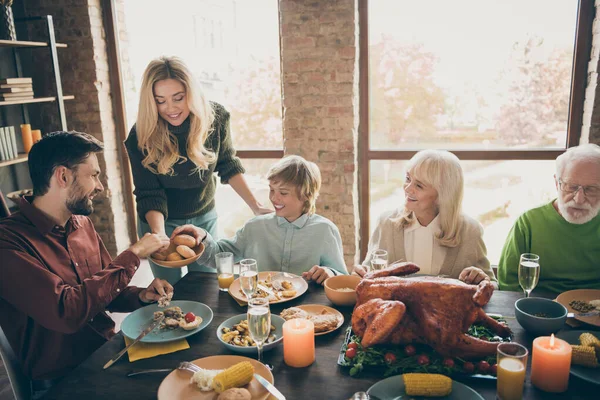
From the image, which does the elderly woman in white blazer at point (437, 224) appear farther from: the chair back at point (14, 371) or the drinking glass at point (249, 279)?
the chair back at point (14, 371)

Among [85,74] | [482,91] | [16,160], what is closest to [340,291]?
[482,91]

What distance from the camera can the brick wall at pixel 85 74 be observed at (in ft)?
13.5

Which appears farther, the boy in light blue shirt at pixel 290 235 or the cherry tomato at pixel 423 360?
the boy in light blue shirt at pixel 290 235

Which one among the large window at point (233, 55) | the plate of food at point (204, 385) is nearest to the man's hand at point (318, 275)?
the plate of food at point (204, 385)

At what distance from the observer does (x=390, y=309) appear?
144cm

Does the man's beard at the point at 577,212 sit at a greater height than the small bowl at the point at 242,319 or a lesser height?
greater

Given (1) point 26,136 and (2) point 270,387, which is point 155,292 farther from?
(1) point 26,136

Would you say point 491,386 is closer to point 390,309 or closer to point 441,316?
point 441,316

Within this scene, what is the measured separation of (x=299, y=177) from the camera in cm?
233

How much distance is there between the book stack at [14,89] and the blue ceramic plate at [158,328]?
8.44ft

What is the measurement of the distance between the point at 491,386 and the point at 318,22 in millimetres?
2867

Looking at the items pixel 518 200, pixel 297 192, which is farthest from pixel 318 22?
pixel 518 200

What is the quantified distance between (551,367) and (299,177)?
4.45 ft

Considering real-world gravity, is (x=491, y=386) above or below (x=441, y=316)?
below
